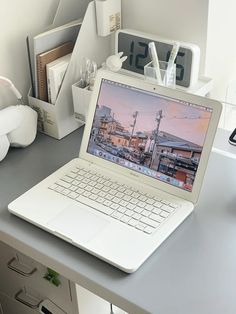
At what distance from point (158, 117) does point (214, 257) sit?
0.30m

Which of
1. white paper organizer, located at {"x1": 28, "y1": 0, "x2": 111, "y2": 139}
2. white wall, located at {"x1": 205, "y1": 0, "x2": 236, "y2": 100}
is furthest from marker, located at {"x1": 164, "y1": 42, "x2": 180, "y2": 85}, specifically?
white paper organizer, located at {"x1": 28, "y1": 0, "x2": 111, "y2": 139}

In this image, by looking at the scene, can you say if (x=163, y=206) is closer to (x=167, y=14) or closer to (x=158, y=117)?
(x=158, y=117)

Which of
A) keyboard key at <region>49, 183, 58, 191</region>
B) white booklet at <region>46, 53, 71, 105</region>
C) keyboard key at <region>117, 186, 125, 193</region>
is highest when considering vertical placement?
white booklet at <region>46, 53, 71, 105</region>

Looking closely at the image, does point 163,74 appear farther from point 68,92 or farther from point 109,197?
point 109,197

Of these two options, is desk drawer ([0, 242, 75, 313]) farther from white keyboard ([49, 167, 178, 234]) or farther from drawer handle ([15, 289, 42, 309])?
white keyboard ([49, 167, 178, 234])

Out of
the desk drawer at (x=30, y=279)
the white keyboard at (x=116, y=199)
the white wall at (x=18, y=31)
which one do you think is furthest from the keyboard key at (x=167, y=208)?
the white wall at (x=18, y=31)

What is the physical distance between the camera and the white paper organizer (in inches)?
49.9

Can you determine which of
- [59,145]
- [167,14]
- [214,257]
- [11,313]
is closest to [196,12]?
[167,14]

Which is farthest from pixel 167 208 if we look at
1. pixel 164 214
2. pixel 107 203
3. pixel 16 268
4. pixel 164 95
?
pixel 16 268

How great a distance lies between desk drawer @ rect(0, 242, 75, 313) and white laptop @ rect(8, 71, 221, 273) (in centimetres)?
23

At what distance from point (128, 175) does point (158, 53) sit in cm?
36

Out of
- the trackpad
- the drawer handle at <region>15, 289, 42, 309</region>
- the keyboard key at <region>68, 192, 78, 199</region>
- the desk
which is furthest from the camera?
the drawer handle at <region>15, 289, 42, 309</region>

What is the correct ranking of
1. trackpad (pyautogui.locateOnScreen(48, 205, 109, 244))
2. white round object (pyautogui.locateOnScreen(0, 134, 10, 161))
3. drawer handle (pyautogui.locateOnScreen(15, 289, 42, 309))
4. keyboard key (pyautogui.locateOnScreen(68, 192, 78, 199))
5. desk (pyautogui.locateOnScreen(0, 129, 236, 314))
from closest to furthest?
desk (pyautogui.locateOnScreen(0, 129, 236, 314)) < trackpad (pyautogui.locateOnScreen(48, 205, 109, 244)) < keyboard key (pyautogui.locateOnScreen(68, 192, 78, 199)) < white round object (pyautogui.locateOnScreen(0, 134, 10, 161)) < drawer handle (pyautogui.locateOnScreen(15, 289, 42, 309))

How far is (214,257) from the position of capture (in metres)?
0.92
